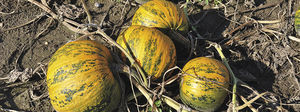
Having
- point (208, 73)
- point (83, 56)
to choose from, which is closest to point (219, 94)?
point (208, 73)

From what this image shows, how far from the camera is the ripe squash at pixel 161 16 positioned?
11.4 ft

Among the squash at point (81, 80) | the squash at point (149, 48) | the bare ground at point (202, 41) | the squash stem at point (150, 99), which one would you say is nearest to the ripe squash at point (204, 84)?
the squash stem at point (150, 99)

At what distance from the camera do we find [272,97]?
12.2ft

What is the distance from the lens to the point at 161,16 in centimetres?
347

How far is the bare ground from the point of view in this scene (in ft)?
12.4

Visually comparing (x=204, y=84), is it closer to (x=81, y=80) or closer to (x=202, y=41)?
(x=202, y=41)

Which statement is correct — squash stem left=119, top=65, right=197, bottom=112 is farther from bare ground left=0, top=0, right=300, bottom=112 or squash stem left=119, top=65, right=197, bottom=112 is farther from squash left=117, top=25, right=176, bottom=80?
bare ground left=0, top=0, right=300, bottom=112

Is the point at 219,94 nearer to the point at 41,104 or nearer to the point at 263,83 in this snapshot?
the point at 263,83

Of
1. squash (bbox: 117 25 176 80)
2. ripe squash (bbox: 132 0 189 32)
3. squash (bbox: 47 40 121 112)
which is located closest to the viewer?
squash (bbox: 47 40 121 112)

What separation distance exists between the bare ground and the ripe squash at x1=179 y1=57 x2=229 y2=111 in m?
0.58

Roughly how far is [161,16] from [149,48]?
619 millimetres

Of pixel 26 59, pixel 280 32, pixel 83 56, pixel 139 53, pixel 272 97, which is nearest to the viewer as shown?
pixel 83 56

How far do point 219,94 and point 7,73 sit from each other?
3246 mm

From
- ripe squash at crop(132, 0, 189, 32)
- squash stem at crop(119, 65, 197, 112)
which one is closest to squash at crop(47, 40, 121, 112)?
squash stem at crop(119, 65, 197, 112)
